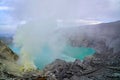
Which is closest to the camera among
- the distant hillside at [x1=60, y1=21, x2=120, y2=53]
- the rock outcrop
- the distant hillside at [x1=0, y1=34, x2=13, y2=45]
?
the rock outcrop

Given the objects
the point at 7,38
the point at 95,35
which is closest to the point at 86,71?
the point at 7,38

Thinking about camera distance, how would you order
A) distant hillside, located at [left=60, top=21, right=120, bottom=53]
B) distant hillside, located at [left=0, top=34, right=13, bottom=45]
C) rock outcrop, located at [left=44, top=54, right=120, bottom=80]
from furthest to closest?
1. distant hillside, located at [left=60, top=21, right=120, bottom=53]
2. distant hillside, located at [left=0, top=34, right=13, bottom=45]
3. rock outcrop, located at [left=44, top=54, right=120, bottom=80]

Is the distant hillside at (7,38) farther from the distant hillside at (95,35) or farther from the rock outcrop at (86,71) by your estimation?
the rock outcrop at (86,71)

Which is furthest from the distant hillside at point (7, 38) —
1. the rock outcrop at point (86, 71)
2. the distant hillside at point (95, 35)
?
the rock outcrop at point (86, 71)

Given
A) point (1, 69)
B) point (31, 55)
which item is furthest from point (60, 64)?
point (31, 55)

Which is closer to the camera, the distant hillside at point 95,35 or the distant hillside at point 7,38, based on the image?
the distant hillside at point 7,38

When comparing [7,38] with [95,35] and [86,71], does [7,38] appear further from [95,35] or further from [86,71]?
[86,71]

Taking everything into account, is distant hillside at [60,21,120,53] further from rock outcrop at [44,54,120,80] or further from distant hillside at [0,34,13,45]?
rock outcrop at [44,54,120,80]

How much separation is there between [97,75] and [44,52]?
28.3 metres

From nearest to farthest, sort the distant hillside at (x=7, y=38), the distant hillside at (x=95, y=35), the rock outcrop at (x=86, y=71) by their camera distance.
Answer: the rock outcrop at (x=86, y=71) < the distant hillside at (x=7, y=38) < the distant hillside at (x=95, y=35)

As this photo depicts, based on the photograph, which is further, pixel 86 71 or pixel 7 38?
pixel 7 38

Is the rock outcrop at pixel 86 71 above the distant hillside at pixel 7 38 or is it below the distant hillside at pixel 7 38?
below

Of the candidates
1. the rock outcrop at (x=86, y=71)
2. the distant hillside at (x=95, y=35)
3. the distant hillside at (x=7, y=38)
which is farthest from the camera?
the distant hillside at (x=95, y=35)

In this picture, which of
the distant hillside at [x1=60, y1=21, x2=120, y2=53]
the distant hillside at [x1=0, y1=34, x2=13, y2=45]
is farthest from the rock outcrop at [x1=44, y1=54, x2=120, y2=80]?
Result: the distant hillside at [x1=60, y1=21, x2=120, y2=53]
